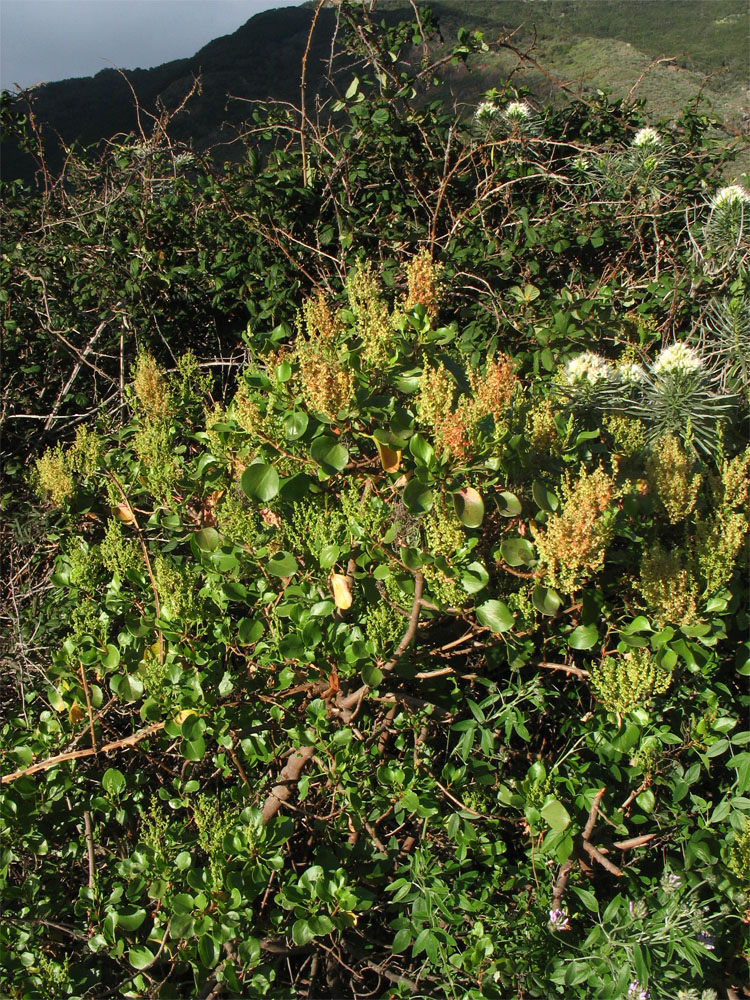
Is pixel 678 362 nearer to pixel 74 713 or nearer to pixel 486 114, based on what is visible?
pixel 74 713

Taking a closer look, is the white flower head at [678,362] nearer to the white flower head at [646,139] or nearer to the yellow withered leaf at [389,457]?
the yellow withered leaf at [389,457]

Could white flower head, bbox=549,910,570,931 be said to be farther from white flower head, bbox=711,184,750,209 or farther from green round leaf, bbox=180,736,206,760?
white flower head, bbox=711,184,750,209

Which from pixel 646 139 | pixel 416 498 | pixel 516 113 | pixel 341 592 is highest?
pixel 516 113

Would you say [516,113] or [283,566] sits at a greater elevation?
[516,113]

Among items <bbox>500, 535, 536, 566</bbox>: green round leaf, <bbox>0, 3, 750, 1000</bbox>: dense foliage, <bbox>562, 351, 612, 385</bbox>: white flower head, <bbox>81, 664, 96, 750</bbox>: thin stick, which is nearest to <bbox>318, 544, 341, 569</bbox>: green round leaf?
<bbox>0, 3, 750, 1000</bbox>: dense foliage

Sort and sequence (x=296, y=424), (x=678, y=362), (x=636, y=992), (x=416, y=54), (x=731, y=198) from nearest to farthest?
(x=636, y=992)
(x=296, y=424)
(x=678, y=362)
(x=731, y=198)
(x=416, y=54)

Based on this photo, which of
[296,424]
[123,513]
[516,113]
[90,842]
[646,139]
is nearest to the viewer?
[296,424]

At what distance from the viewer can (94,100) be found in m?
8.30

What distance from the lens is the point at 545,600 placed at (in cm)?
150

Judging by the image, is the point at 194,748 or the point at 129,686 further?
the point at 129,686

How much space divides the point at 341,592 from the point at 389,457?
312 millimetres

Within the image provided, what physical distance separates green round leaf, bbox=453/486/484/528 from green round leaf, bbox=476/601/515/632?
0.73 feet

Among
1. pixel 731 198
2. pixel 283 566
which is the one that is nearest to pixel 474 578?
pixel 283 566

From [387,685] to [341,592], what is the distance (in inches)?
15.4
